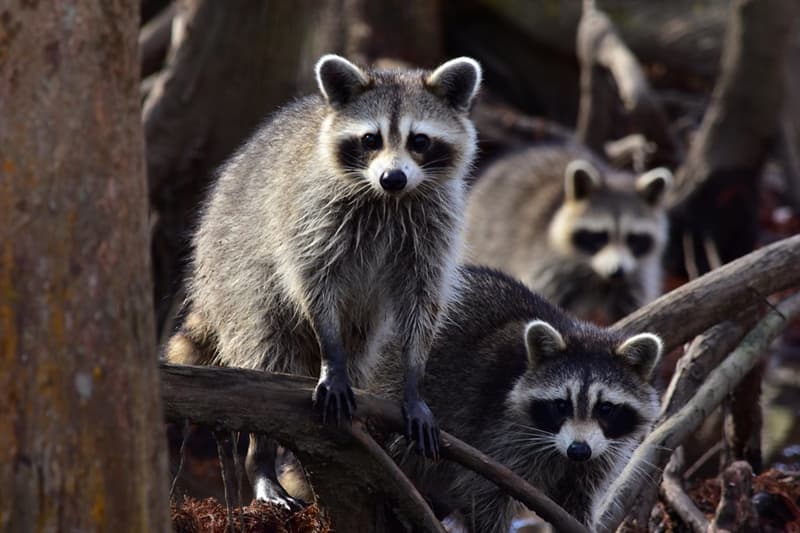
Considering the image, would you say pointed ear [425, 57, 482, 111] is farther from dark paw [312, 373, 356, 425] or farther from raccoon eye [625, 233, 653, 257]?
raccoon eye [625, 233, 653, 257]

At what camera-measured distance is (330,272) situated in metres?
3.79

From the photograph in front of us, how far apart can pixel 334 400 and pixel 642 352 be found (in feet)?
3.89

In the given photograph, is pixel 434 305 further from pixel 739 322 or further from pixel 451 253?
pixel 739 322

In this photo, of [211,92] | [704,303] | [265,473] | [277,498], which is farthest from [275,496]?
[211,92]

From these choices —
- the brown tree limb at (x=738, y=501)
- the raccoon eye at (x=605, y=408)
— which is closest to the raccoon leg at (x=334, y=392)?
the raccoon eye at (x=605, y=408)

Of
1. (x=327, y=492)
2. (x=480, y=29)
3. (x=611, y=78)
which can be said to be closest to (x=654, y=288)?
(x=611, y=78)

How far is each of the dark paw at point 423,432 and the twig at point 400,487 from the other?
0.19 meters

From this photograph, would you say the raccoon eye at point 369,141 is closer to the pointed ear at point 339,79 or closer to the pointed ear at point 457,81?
the pointed ear at point 339,79

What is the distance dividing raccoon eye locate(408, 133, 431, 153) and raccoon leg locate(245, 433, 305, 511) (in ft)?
3.14

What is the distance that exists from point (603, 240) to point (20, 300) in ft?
18.0

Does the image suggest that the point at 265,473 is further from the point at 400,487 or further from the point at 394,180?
the point at 394,180

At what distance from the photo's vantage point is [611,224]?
743 centimetres

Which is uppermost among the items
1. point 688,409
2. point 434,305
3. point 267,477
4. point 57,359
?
point 57,359

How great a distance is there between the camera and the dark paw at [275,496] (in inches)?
151
